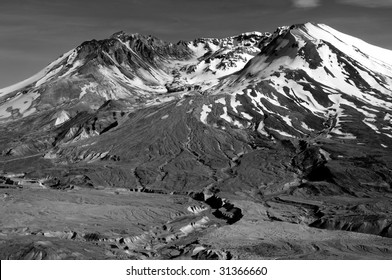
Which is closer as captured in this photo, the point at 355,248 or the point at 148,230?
the point at 355,248

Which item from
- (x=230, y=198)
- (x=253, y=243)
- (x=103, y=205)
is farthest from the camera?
(x=230, y=198)

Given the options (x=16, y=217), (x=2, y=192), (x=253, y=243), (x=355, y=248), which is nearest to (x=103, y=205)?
(x=16, y=217)

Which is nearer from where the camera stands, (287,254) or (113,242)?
(287,254)

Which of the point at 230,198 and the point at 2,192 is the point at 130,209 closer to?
the point at 230,198
